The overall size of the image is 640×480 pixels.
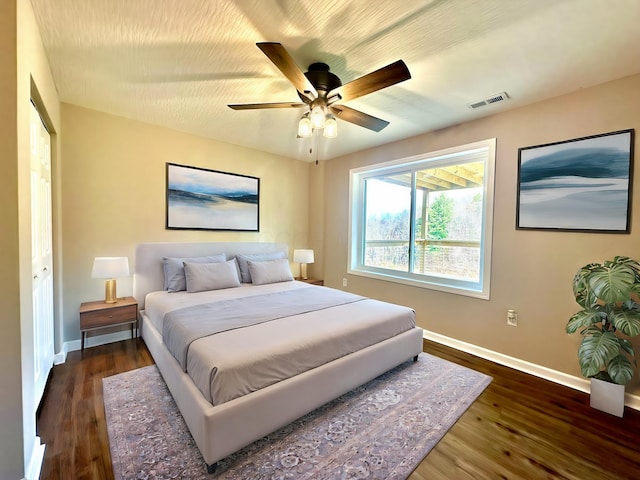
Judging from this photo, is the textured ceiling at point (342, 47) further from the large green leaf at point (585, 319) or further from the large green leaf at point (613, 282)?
the large green leaf at point (585, 319)

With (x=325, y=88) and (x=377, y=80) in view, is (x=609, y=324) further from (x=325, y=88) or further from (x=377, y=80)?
(x=325, y=88)

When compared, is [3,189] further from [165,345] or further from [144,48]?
[165,345]

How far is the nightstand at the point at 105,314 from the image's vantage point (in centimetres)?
272

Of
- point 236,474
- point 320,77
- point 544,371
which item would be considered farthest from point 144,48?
point 544,371

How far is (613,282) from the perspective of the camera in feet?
6.10

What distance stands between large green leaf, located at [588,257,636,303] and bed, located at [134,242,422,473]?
4.55 ft

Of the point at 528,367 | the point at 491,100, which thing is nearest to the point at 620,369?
the point at 528,367

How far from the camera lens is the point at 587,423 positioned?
1927 mm

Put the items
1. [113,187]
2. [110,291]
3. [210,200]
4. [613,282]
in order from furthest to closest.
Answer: [210,200], [113,187], [110,291], [613,282]

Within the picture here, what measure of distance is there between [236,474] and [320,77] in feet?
8.43

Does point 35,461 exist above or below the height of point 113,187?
below

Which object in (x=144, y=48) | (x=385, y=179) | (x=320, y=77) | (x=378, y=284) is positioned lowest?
(x=378, y=284)

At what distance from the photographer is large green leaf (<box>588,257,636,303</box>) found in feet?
5.98

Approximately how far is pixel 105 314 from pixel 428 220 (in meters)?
3.90
